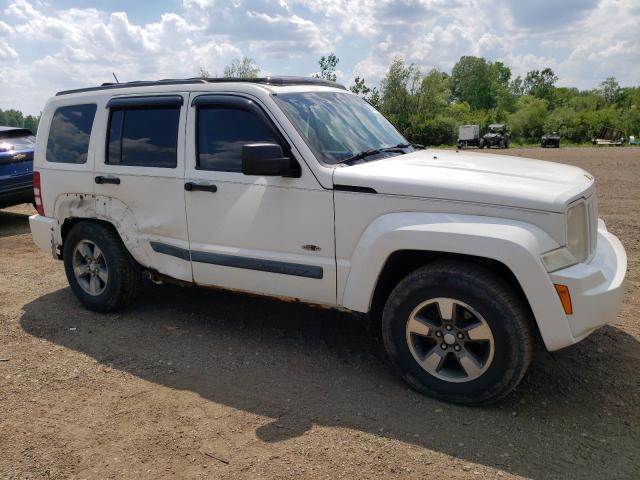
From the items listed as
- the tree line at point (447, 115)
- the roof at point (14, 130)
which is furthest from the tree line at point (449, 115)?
the roof at point (14, 130)

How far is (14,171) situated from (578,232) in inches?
343

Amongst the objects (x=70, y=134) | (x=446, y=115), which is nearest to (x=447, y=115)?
(x=446, y=115)

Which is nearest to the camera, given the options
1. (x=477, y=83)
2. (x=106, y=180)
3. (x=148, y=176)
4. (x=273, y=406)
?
(x=273, y=406)

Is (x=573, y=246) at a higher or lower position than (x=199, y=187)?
lower

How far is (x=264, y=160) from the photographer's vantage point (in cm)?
363

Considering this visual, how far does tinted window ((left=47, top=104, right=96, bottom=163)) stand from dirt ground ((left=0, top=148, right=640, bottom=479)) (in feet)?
4.77

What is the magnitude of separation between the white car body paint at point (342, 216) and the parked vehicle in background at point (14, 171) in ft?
15.3

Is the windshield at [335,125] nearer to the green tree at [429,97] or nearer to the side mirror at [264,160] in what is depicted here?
the side mirror at [264,160]

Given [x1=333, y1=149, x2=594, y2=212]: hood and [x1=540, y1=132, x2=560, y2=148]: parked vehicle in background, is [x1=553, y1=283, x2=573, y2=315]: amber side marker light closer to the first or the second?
[x1=333, y1=149, x2=594, y2=212]: hood

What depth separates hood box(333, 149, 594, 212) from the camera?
323cm

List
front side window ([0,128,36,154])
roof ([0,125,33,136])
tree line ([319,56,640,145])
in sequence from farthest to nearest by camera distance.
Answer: tree line ([319,56,640,145]) → roof ([0,125,33,136]) → front side window ([0,128,36,154])

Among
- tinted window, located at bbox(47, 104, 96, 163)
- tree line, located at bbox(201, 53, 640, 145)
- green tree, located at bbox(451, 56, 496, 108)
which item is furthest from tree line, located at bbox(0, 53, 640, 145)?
tinted window, located at bbox(47, 104, 96, 163)

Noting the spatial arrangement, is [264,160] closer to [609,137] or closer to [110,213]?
[110,213]

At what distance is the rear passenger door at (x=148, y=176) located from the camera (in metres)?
4.42
